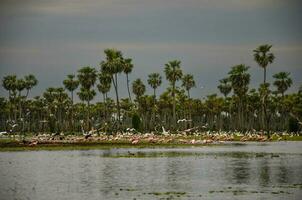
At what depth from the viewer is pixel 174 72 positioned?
140250 millimetres

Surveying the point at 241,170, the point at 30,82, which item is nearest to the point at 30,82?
the point at 30,82

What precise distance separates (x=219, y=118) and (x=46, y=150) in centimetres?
10891

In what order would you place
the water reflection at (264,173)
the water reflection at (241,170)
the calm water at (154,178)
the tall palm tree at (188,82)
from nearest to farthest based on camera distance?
1. the calm water at (154,178)
2. the water reflection at (264,173)
3. the water reflection at (241,170)
4. the tall palm tree at (188,82)

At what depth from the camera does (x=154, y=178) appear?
37.2m

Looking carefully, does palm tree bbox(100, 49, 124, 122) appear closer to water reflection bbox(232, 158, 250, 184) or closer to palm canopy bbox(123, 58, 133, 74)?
palm canopy bbox(123, 58, 133, 74)

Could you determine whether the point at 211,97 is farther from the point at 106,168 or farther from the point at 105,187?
the point at 105,187

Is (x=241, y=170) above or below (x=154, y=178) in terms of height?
above

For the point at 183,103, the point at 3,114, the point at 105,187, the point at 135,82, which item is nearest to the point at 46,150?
the point at 105,187

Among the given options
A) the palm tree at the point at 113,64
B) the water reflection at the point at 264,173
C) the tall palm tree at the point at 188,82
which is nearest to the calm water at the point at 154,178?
the water reflection at the point at 264,173

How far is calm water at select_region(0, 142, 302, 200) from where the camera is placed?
30.0m

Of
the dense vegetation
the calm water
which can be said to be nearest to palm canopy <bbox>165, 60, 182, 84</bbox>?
the dense vegetation

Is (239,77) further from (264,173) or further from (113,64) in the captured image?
(264,173)

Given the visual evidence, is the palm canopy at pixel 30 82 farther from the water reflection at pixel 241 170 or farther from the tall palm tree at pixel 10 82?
the water reflection at pixel 241 170

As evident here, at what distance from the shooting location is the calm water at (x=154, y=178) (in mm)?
29984
